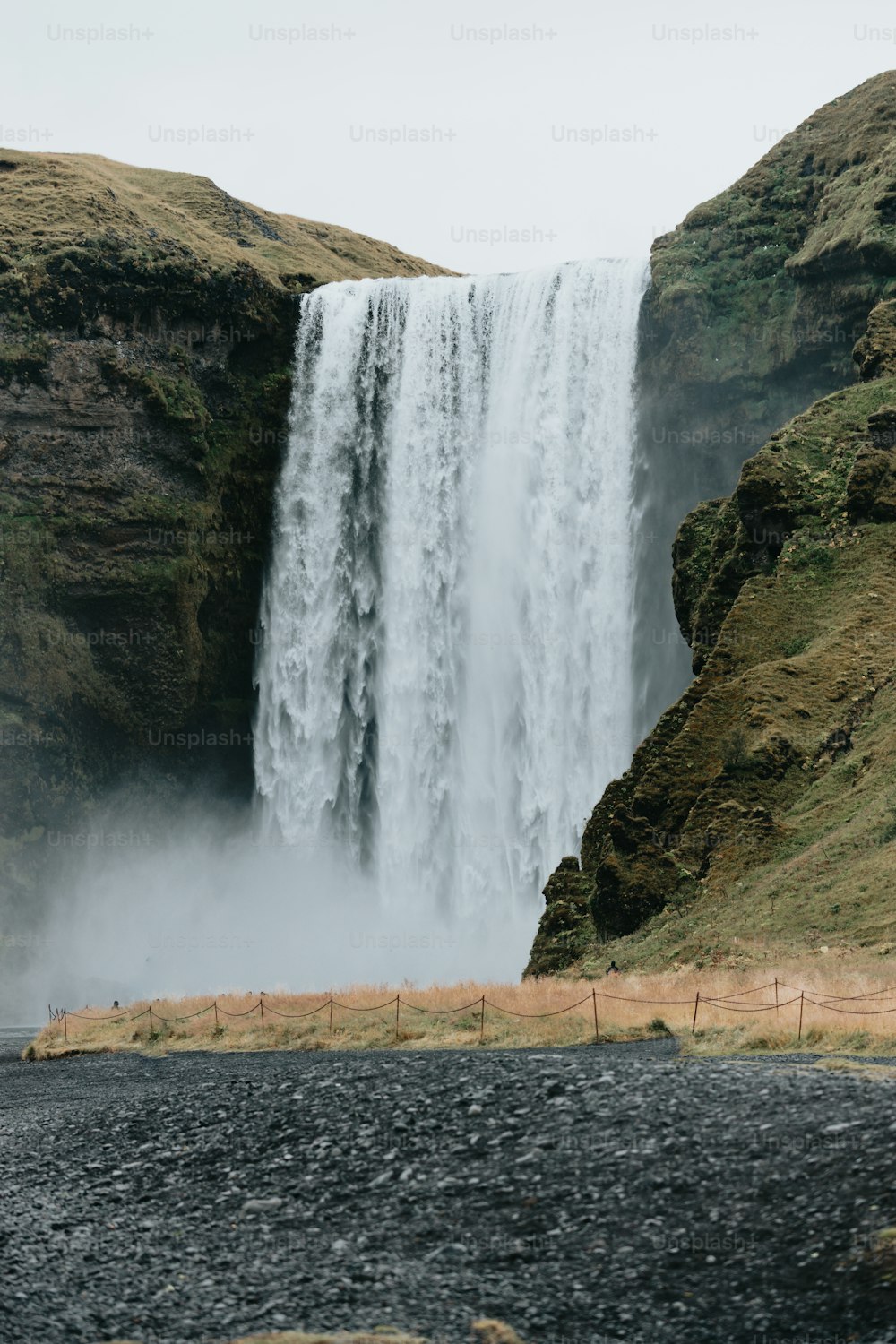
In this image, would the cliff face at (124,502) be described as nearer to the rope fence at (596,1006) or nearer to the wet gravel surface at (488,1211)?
the rope fence at (596,1006)

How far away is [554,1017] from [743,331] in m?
36.6

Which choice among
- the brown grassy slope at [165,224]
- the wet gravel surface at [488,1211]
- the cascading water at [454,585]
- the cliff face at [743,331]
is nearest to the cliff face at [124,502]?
the brown grassy slope at [165,224]

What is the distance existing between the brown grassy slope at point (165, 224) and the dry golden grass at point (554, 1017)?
39.0m

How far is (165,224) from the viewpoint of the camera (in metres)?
66.1

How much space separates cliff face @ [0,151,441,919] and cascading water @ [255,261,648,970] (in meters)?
2.12

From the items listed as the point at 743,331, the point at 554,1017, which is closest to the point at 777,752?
the point at 554,1017

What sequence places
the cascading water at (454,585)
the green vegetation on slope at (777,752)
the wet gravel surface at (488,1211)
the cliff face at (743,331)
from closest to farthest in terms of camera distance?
the wet gravel surface at (488,1211) < the green vegetation on slope at (777,752) < the cliff face at (743,331) < the cascading water at (454,585)

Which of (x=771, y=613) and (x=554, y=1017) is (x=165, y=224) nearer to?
(x=771, y=613)

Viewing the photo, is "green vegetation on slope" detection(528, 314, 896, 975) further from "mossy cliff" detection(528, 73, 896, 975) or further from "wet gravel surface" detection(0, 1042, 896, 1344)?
"wet gravel surface" detection(0, 1042, 896, 1344)

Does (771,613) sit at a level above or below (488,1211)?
above

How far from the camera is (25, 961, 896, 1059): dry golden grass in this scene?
21.4m

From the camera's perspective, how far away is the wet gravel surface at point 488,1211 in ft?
38.5

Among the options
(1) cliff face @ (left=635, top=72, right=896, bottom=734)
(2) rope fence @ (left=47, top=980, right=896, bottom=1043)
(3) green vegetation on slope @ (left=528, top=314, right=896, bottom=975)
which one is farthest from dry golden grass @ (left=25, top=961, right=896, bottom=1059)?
(1) cliff face @ (left=635, top=72, right=896, bottom=734)

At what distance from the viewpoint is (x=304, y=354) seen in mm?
62781
